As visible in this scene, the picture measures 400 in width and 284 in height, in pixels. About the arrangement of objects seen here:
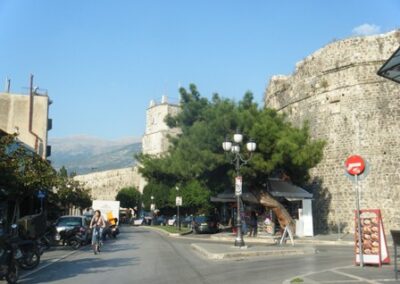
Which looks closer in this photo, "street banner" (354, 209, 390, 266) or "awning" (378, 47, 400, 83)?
"awning" (378, 47, 400, 83)

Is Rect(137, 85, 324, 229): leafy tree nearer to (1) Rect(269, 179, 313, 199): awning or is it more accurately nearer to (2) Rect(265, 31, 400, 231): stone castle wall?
(1) Rect(269, 179, 313, 199): awning

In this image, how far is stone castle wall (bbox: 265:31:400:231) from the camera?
35875 mm

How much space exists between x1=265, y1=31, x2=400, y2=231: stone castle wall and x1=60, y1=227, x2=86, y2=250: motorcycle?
20689 mm

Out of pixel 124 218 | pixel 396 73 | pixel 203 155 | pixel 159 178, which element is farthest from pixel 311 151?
pixel 124 218

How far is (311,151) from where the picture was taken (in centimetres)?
3184

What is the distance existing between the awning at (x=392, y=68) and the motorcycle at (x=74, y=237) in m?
17.2

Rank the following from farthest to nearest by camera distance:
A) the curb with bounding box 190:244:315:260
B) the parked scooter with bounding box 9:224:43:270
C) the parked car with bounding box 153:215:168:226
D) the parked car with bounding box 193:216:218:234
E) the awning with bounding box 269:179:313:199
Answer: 1. the parked car with bounding box 153:215:168:226
2. the parked car with bounding box 193:216:218:234
3. the awning with bounding box 269:179:313:199
4. the curb with bounding box 190:244:315:260
5. the parked scooter with bounding box 9:224:43:270

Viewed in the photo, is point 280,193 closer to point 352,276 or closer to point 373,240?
point 373,240

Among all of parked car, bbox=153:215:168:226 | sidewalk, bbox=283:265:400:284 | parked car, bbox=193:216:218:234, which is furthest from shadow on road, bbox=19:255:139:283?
A: parked car, bbox=153:215:168:226

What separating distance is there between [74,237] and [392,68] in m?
17.8

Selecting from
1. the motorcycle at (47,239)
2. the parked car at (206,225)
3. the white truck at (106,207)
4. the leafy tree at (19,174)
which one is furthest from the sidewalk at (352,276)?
the white truck at (106,207)

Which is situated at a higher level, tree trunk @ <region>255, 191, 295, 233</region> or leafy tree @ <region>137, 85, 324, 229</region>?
leafy tree @ <region>137, 85, 324, 229</region>

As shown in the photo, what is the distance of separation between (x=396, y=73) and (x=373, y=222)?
16.8ft

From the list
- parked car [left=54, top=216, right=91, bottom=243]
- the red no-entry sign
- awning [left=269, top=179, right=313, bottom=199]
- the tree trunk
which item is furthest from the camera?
awning [left=269, top=179, right=313, bottom=199]
